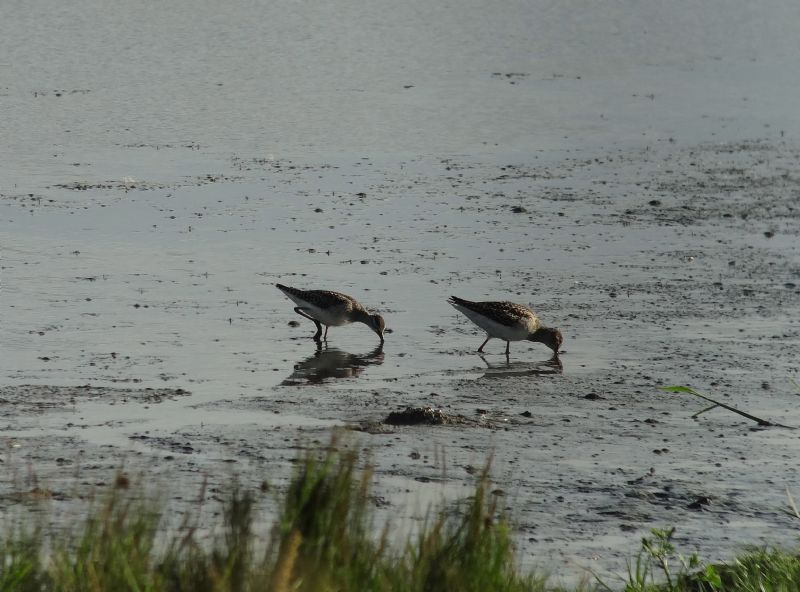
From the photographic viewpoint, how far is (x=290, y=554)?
497cm

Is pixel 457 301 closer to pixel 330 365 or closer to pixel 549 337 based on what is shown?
pixel 549 337

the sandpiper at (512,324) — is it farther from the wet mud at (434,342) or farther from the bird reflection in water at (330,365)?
the bird reflection in water at (330,365)

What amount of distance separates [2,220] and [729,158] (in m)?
11.7

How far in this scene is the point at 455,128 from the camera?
83.6ft

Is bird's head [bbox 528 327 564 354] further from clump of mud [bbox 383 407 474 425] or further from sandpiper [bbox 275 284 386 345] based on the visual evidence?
clump of mud [bbox 383 407 474 425]

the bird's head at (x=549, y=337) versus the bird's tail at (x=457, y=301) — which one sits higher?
the bird's tail at (x=457, y=301)

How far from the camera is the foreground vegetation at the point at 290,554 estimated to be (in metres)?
5.35

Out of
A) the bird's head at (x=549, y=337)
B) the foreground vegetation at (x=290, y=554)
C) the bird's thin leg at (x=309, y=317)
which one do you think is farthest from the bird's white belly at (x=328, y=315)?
the foreground vegetation at (x=290, y=554)

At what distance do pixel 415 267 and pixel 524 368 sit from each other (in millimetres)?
3195

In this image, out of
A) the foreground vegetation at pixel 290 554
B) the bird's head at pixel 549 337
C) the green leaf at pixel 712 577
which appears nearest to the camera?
the foreground vegetation at pixel 290 554

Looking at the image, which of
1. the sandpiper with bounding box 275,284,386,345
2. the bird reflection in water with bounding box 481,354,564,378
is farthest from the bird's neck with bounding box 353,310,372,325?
the bird reflection in water with bounding box 481,354,564,378

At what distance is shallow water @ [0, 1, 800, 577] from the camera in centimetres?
972

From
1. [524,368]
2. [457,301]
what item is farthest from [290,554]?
[457,301]

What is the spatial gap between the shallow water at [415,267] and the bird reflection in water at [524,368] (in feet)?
0.17
